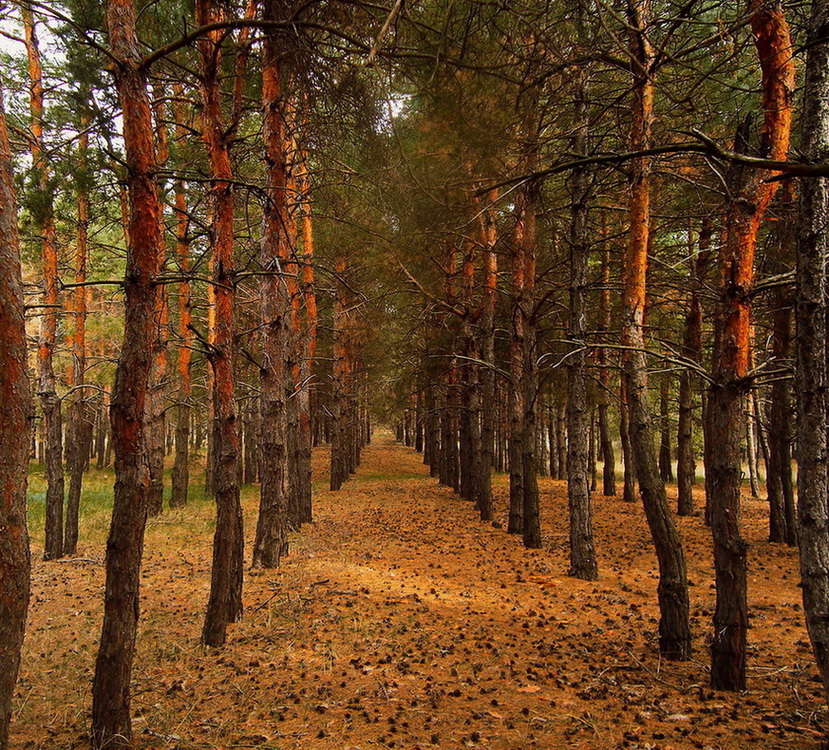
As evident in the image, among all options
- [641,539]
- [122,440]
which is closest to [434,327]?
[641,539]

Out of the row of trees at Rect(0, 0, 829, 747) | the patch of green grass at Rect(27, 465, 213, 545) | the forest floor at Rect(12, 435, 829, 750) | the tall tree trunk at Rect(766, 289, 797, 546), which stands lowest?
the patch of green grass at Rect(27, 465, 213, 545)

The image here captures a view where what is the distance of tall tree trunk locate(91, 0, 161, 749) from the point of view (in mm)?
4320

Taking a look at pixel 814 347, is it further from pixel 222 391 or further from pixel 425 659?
pixel 222 391

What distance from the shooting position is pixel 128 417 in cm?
431

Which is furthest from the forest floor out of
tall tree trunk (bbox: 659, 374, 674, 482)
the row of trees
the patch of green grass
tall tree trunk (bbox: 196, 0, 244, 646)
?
tall tree trunk (bbox: 659, 374, 674, 482)

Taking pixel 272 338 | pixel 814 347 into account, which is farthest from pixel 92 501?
pixel 814 347

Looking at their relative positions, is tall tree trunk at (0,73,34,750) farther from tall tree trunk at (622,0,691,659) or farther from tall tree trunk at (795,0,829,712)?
tall tree trunk at (622,0,691,659)

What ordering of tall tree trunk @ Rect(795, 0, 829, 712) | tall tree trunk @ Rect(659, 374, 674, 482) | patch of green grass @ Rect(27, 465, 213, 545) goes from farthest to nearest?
tall tree trunk @ Rect(659, 374, 674, 482), patch of green grass @ Rect(27, 465, 213, 545), tall tree trunk @ Rect(795, 0, 829, 712)

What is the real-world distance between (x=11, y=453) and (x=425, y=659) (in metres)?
4.68

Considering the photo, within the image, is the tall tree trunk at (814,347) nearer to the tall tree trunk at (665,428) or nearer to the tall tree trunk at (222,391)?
the tall tree trunk at (222,391)

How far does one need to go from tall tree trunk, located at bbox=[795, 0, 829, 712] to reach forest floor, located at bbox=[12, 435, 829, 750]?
1.36 metres

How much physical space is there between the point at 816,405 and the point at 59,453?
41.0ft

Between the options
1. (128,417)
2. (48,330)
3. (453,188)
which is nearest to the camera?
(453,188)

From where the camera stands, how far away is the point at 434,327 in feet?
58.6
